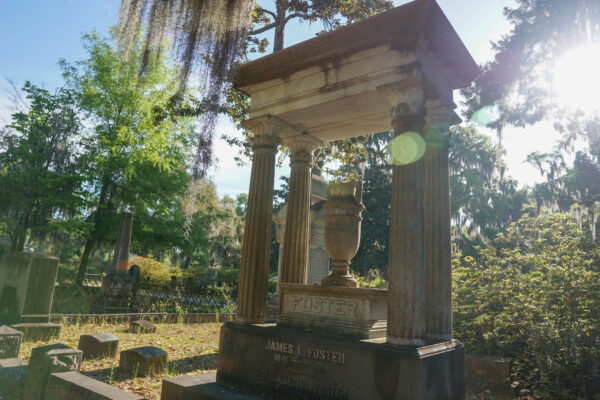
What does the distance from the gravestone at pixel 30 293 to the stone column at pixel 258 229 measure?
5.77 meters

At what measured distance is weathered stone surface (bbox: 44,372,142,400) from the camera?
400 cm

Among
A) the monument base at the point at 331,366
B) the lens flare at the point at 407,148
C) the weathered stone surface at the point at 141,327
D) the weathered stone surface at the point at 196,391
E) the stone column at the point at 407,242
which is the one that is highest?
the lens flare at the point at 407,148

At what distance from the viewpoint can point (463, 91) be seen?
13672 mm

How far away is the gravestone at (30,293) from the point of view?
8602 mm

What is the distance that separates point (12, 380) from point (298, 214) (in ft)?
15.8

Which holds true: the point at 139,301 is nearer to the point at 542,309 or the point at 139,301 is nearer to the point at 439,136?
the point at 439,136

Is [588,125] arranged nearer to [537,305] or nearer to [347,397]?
[537,305]

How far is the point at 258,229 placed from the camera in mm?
6051

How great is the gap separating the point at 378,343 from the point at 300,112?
12.2ft

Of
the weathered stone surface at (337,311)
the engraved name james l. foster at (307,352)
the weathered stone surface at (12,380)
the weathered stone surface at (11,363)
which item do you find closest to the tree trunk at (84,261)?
the weathered stone surface at (11,363)

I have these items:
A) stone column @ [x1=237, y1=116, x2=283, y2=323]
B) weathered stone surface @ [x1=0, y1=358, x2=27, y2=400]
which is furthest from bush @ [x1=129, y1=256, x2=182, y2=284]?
stone column @ [x1=237, y1=116, x2=283, y2=323]

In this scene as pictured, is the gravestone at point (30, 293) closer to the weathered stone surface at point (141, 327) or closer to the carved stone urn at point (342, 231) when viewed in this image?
the weathered stone surface at point (141, 327)

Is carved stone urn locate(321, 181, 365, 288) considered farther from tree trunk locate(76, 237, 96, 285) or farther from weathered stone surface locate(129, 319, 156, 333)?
tree trunk locate(76, 237, 96, 285)

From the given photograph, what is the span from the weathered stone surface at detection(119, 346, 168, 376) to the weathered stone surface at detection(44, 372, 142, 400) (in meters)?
1.76
